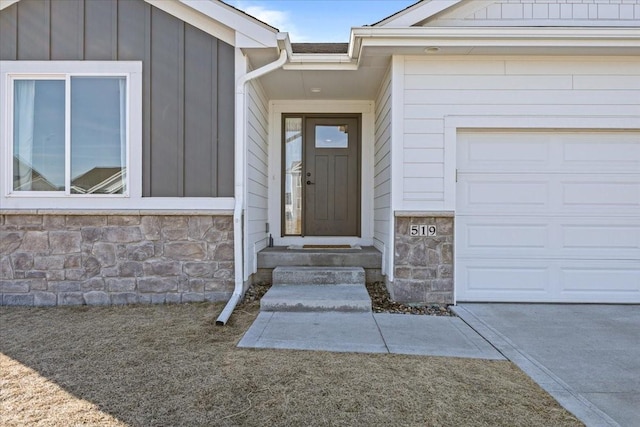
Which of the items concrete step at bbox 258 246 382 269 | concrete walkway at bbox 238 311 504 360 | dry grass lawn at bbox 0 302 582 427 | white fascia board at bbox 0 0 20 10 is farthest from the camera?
concrete step at bbox 258 246 382 269

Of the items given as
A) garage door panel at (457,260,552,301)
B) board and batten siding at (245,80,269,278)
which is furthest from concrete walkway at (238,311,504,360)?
board and batten siding at (245,80,269,278)

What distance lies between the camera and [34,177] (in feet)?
15.3

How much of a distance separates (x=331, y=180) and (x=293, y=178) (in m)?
0.60

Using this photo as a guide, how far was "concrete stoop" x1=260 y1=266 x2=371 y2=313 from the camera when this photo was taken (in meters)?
4.30

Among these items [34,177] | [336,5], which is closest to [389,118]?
[34,177]

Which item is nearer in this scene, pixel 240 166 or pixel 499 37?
pixel 499 37

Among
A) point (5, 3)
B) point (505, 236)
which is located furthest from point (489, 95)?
point (5, 3)

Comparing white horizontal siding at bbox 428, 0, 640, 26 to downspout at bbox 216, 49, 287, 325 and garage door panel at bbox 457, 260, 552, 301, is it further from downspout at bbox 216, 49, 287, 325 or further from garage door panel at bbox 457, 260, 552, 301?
garage door panel at bbox 457, 260, 552, 301

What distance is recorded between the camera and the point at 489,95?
4.70 meters

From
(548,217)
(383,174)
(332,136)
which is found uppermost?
(332,136)

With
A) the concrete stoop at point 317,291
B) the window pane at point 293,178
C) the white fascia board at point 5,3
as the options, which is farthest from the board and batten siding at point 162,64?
the window pane at point 293,178

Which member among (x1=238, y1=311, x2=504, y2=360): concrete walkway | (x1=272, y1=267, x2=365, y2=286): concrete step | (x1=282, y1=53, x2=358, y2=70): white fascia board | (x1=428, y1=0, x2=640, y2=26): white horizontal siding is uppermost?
(x1=428, y1=0, x2=640, y2=26): white horizontal siding

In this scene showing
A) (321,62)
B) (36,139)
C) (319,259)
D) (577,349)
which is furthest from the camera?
(319,259)

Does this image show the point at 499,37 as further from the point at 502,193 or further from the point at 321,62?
the point at 321,62
